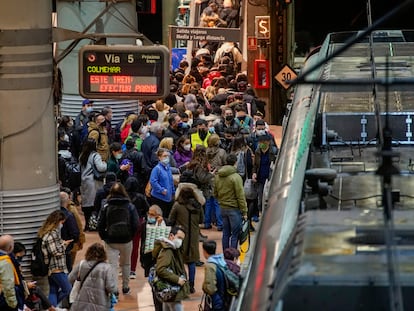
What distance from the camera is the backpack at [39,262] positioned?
13266 millimetres

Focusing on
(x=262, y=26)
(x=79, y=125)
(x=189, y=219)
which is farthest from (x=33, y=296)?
(x=262, y=26)

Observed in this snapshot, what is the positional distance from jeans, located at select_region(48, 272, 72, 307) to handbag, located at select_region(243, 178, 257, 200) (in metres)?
4.93

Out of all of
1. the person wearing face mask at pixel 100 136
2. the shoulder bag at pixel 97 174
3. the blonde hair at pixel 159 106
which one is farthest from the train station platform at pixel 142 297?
the blonde hair at pixel 159 106

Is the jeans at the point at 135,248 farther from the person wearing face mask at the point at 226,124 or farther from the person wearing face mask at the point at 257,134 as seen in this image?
the person wearing face mask at the point at 226,124

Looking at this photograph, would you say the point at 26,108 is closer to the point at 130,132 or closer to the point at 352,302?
the point at 130,132

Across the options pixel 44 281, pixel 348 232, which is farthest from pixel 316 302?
pixel 44 281

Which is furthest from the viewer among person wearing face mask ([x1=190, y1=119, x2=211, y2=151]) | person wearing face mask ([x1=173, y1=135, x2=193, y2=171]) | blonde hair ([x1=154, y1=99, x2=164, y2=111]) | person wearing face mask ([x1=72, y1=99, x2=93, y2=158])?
blonde hair ([x1=154, y1=99, x2=164, y2=111])

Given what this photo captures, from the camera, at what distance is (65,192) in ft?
48.6

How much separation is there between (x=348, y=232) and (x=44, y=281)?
7704mm

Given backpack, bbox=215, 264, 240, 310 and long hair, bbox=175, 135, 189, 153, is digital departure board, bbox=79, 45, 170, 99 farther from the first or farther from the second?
backpack, bbox=215, 264, 240, 310

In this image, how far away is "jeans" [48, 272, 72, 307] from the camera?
524 inches

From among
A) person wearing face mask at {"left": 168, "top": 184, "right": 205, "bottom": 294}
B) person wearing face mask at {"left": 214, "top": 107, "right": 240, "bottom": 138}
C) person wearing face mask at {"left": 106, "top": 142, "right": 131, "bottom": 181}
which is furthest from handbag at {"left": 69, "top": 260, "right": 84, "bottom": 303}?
person wearing face mask at {"left": 214, "top": 107, "right": 240, "bottom": 138}

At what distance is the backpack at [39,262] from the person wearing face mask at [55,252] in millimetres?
35

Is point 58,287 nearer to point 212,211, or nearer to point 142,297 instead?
point 142,297
